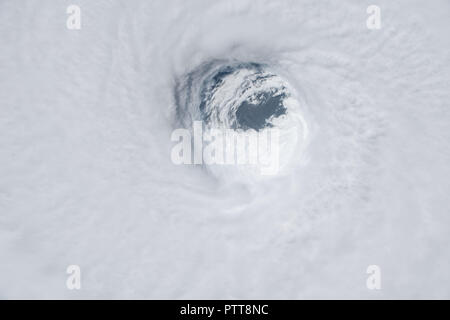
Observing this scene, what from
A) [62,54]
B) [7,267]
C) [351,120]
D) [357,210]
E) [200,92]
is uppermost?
[62,54]

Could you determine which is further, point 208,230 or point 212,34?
point 212,34

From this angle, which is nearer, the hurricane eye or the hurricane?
the hurricane

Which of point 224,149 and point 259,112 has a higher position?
point 259,112

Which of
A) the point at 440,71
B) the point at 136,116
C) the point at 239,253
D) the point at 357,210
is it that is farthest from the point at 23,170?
the point at 440,71

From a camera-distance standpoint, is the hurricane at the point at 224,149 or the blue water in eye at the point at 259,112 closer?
the hurricane at the point at 224,149

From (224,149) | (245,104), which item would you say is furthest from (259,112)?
(224,149)

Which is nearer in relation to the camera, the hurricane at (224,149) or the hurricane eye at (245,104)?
the hurricane at (224,149)

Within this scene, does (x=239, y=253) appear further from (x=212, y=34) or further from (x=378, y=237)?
(x=212, y=34)

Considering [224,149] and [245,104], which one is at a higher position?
[245,104]

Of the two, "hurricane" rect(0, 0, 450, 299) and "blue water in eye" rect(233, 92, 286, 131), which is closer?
"hurricane" rect(0, 0, 450, 299)

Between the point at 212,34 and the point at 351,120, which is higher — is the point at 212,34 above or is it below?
above

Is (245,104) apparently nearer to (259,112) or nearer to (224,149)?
(259,112)
